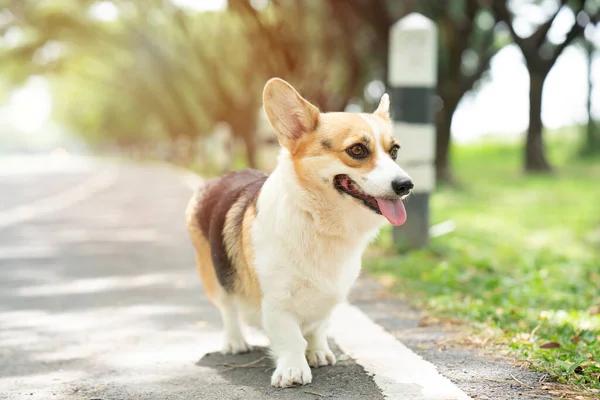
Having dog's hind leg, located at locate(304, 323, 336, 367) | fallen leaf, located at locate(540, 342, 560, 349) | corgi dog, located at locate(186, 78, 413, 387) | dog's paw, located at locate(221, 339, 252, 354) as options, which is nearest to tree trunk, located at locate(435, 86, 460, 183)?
fallen leaf, located at locate(540, 342, 560, 349)

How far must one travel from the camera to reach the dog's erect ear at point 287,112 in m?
3.78

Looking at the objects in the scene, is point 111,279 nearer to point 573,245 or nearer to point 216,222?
point 216,222

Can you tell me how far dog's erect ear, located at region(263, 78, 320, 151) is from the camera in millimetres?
3779

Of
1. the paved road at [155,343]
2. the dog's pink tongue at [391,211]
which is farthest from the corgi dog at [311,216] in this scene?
the paved road at [155,343]

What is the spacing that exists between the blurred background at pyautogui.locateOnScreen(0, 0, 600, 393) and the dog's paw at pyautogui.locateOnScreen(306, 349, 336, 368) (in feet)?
3.21

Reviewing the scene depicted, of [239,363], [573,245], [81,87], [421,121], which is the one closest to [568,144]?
[573,245]

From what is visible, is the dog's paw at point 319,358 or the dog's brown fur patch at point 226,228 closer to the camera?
the dog's paw at point 319,358

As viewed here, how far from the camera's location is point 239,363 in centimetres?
407

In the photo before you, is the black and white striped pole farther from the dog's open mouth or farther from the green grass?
the dog's open mouth

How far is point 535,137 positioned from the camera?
2164 centimetres

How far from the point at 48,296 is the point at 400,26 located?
429cm

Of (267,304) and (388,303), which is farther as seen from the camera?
(388,303)

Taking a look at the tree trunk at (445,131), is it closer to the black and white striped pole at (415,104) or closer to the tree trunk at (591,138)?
the tree trunk at (591,138)

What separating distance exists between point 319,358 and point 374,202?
92 cm
